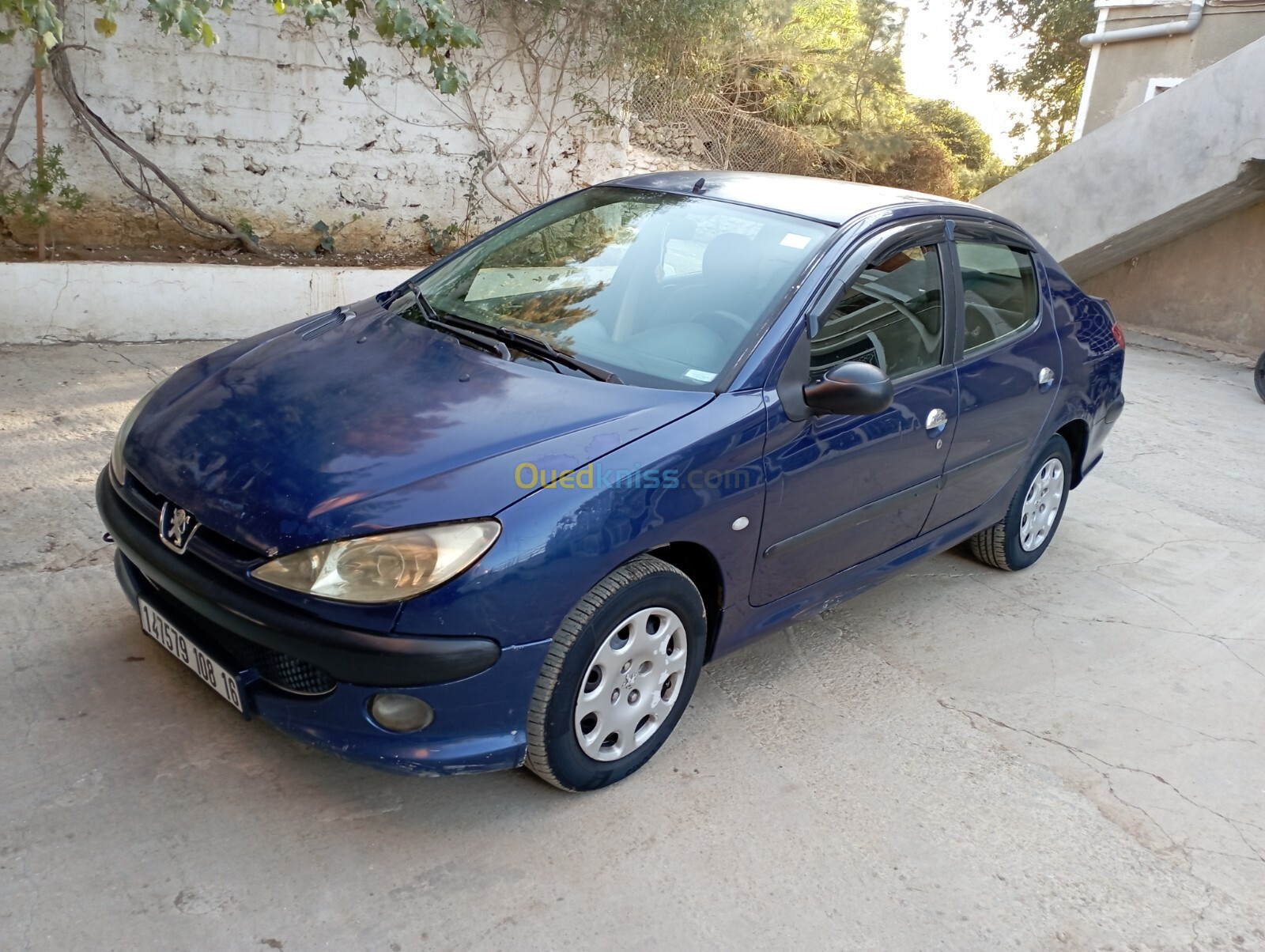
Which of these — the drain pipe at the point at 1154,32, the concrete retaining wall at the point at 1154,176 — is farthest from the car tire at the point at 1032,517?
the drain pipe at the point at 1154,32

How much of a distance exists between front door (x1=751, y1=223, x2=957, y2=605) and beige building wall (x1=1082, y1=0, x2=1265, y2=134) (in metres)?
9.62

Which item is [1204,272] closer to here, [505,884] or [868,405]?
[868,405]

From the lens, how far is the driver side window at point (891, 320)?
334cm

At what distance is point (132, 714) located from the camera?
3.05 m

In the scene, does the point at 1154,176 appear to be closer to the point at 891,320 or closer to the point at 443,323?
the point at 891,320

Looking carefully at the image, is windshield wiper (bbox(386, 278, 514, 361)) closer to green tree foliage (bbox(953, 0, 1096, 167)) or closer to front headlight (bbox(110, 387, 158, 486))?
front headlight (bbox(110, 387, 158, 486))

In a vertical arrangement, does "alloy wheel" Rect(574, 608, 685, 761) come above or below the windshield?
below

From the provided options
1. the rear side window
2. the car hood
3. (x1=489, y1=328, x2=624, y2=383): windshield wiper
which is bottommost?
the car hood

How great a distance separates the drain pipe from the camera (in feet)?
36.8

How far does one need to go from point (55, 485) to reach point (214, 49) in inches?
159

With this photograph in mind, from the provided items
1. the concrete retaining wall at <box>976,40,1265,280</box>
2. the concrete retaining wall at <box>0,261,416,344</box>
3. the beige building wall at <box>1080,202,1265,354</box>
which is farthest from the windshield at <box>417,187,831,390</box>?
the beige building wall at <box>1080,202,1265,354</box>

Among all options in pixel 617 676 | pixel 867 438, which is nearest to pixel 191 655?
pixel 617 676

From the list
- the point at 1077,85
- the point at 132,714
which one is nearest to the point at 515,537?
the point at 132,714

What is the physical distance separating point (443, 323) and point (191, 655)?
1348 mm
